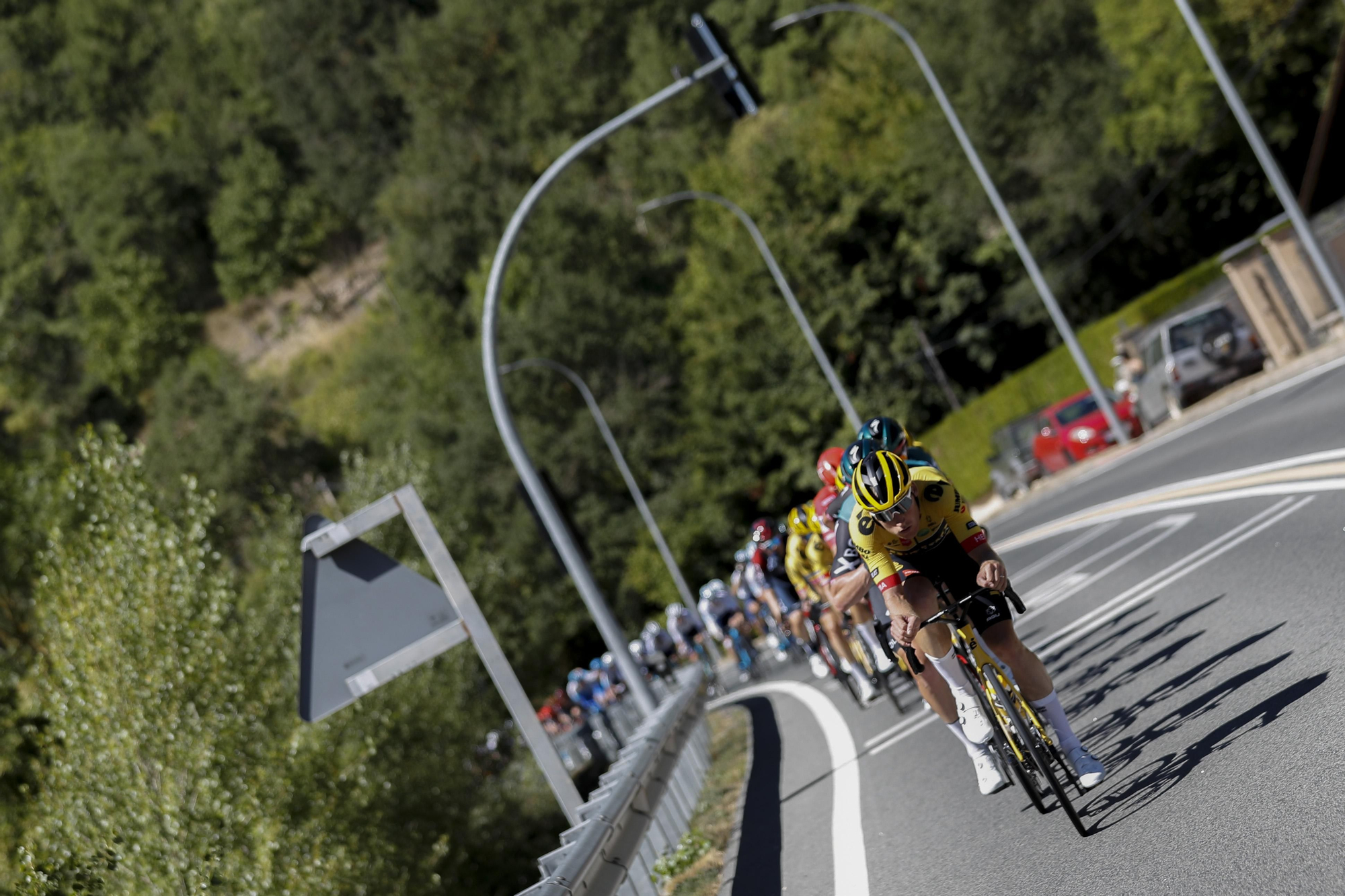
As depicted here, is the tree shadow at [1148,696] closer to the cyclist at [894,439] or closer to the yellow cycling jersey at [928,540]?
the yellow cycling jersey at [928,540]

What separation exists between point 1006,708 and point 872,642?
19.2 feet

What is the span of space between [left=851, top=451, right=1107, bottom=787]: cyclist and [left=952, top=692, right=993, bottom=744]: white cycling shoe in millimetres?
14

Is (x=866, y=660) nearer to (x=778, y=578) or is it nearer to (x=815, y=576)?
(x=815, y=576)

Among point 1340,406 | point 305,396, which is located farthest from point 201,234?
point 1340,406

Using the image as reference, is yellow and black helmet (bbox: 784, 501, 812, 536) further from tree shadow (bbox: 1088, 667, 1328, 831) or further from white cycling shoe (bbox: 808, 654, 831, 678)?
tree shadow (bbox: 1088, 667, 1328, 831)

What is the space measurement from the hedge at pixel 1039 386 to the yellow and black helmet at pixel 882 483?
3733 cm

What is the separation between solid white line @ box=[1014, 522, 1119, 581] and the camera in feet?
56.7

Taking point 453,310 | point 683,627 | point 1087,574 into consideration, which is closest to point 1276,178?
point 1087,574

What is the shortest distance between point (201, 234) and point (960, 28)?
73.3 m

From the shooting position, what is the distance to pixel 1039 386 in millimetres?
44938

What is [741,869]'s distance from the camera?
838 centimetres

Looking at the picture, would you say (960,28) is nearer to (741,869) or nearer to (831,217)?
(831,217)

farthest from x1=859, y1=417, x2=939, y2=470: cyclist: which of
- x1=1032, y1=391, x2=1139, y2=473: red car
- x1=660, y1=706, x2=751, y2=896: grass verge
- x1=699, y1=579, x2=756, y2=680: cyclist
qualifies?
x1=1032, y1=391, x2=1139, y2=473: red car

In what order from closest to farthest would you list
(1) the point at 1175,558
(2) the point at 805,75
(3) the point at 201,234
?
1. (1) the point at 1175,558
2. (2) the point at 805,75
3. (3) the point at 201,234
